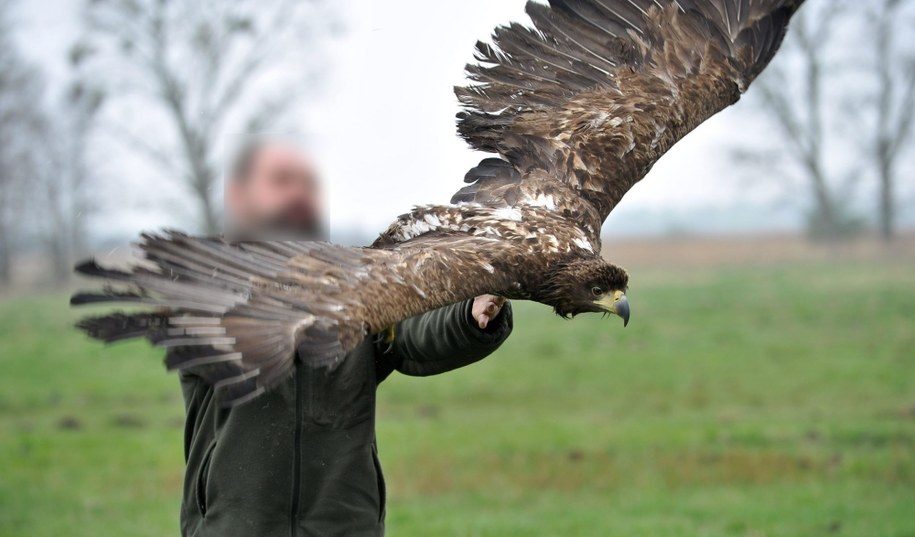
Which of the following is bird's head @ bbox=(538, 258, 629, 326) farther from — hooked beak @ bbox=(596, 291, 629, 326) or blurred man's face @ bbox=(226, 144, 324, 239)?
blurred man's face @ bbox=(226, 144, 324, 239)

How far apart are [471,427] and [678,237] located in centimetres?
3429

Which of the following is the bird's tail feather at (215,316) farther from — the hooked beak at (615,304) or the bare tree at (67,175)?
the bare tree at (67,175)

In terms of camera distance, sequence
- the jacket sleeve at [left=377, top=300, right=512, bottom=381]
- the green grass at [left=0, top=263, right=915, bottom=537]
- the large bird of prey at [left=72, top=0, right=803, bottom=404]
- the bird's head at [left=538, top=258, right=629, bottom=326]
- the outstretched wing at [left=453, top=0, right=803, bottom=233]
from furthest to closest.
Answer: the green grass at [left=0, top=263, right=915, bottom=537] → the outstretched wing at [left=453, top=0, right=803, bottom=233] → the bird's head at [left=538, top=258, right=629, bottom=326] → the jacket sleeve at [left=377, top=300, right=512, bottom=381] → the large bird of prey at [left=72, top=0, right=803, bottom=404]

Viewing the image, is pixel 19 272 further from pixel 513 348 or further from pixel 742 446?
pixel 742 446

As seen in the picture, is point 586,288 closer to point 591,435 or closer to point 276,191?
point 276,191

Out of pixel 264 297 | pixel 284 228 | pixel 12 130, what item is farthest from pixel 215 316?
pixel 12 130

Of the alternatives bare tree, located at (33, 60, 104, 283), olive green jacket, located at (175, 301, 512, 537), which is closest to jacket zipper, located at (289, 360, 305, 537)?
olive green jacket, located at (175, 301, 512, 537)

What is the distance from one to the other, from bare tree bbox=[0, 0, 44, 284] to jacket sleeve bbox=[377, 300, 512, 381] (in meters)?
34.8

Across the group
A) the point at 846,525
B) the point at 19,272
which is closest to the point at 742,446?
the point at 846,525

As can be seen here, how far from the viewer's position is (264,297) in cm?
394

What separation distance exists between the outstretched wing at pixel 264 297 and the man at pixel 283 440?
13cm

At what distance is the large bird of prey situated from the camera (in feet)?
12.1

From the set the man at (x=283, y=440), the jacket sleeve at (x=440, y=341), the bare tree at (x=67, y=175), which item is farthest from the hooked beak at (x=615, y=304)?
the bare tree at (x=67, y=175)

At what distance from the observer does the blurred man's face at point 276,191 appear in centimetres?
387
